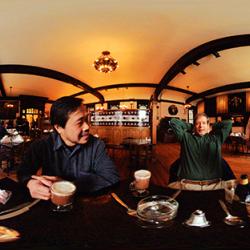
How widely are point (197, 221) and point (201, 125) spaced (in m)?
1.72

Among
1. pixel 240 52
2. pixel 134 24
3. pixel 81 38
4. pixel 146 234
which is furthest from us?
pixel 240 52

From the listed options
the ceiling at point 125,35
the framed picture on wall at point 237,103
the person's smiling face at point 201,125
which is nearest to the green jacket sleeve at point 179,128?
the person's smiling face at point 201,125

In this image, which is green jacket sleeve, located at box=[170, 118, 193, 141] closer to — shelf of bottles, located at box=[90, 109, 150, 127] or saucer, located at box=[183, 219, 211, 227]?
saucer, located at box=[183, 219, 211, 227]

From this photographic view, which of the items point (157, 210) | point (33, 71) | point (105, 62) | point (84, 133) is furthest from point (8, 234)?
point (33, 71)

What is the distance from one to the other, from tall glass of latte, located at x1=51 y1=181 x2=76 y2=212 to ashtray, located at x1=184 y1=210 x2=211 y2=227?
0.54m

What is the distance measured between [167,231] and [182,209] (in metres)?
0.22

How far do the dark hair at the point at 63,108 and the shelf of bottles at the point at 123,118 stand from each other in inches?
279

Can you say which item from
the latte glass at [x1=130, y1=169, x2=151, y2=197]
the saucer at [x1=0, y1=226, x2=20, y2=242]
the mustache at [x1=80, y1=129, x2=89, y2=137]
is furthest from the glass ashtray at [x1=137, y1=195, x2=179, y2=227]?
the mustache at [x1=80, y1=129, x2=89, y2=137]

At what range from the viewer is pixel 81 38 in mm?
5199

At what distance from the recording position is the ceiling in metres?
3.82

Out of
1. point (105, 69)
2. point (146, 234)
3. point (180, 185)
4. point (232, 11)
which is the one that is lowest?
point (180, 185)

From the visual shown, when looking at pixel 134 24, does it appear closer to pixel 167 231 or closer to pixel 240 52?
pixel 240 52

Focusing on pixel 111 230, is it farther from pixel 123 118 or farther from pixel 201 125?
pixel 123 118

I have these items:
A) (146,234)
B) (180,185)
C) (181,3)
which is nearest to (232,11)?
(181,3)
